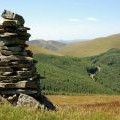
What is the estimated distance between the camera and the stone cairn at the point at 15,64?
19.5 meters

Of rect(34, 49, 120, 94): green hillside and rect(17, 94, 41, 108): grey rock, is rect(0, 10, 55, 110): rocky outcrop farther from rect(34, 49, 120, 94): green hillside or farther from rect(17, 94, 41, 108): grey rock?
rect(34, 49, 120, 94): green hillside

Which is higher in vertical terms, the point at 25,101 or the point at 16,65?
the point at 16,65

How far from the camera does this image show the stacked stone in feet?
64.3

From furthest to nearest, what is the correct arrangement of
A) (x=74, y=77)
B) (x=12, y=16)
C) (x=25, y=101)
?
(x=74, y=77) < (x=12, y=16) < (x=25, y=101)

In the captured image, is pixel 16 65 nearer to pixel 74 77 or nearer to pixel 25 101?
pixel 25 101

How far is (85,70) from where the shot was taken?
107375 mm

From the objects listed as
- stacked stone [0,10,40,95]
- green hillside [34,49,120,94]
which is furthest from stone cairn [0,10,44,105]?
green hillside [34,49,120,94]

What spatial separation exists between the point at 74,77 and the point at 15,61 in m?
70.4

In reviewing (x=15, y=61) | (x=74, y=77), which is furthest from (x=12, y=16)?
(x=74, y=77)

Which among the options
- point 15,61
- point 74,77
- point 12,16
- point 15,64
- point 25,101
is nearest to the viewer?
point 25,101

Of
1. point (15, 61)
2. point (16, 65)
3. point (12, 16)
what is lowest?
point (16, 65)

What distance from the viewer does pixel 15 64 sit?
1995cm

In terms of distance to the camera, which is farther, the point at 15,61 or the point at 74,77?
the point at 74,77

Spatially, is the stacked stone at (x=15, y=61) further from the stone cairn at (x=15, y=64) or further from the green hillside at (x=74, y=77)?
the green hillside at (x=74, y=77)
